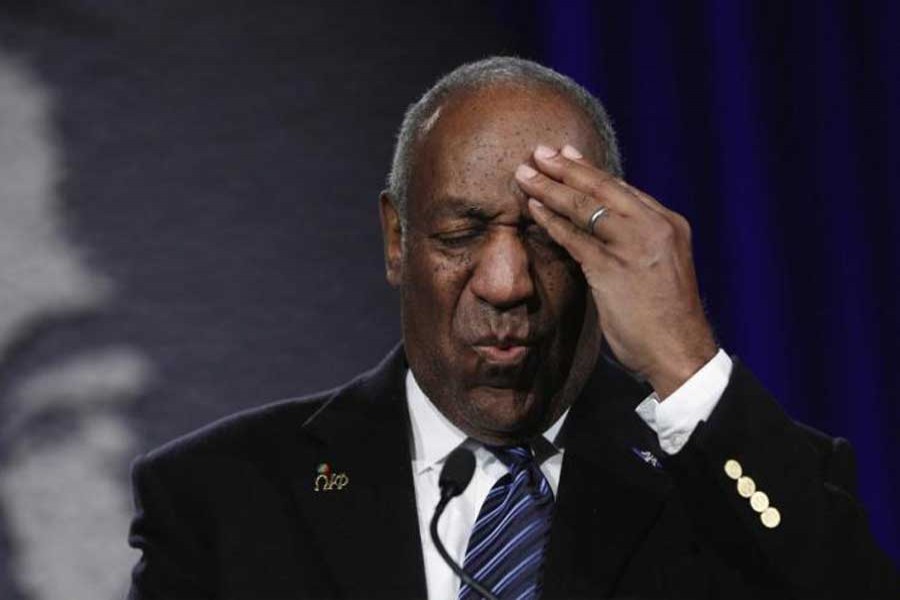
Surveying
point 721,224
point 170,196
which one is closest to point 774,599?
point 721,224

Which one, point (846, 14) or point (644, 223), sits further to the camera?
point (846, 14)

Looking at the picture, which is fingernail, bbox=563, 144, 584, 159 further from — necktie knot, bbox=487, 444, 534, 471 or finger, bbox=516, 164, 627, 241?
necktie knot, bbox=487, 444, 534, 471

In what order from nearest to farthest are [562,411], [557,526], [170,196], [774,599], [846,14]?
[774,599]
[557,526]
[562,411]
[846,14]
[170,196]

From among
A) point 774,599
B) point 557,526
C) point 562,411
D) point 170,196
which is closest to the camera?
point 774,599

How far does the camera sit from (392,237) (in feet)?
6.09

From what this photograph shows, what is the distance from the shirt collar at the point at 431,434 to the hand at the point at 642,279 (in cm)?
26

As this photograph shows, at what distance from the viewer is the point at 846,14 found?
2385mm

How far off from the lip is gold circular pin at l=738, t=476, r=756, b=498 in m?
0.31

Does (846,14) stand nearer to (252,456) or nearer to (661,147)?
(661,147)

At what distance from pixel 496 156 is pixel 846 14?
38.3 inches

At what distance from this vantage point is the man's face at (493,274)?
1.66 meters

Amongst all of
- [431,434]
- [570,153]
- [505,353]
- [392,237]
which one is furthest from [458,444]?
[570,153]

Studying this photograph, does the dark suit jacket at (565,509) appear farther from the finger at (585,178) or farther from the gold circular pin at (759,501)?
A: the finger at (585,178)

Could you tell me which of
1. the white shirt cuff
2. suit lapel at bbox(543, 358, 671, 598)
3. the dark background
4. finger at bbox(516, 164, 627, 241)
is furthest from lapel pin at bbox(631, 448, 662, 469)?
the dark background
